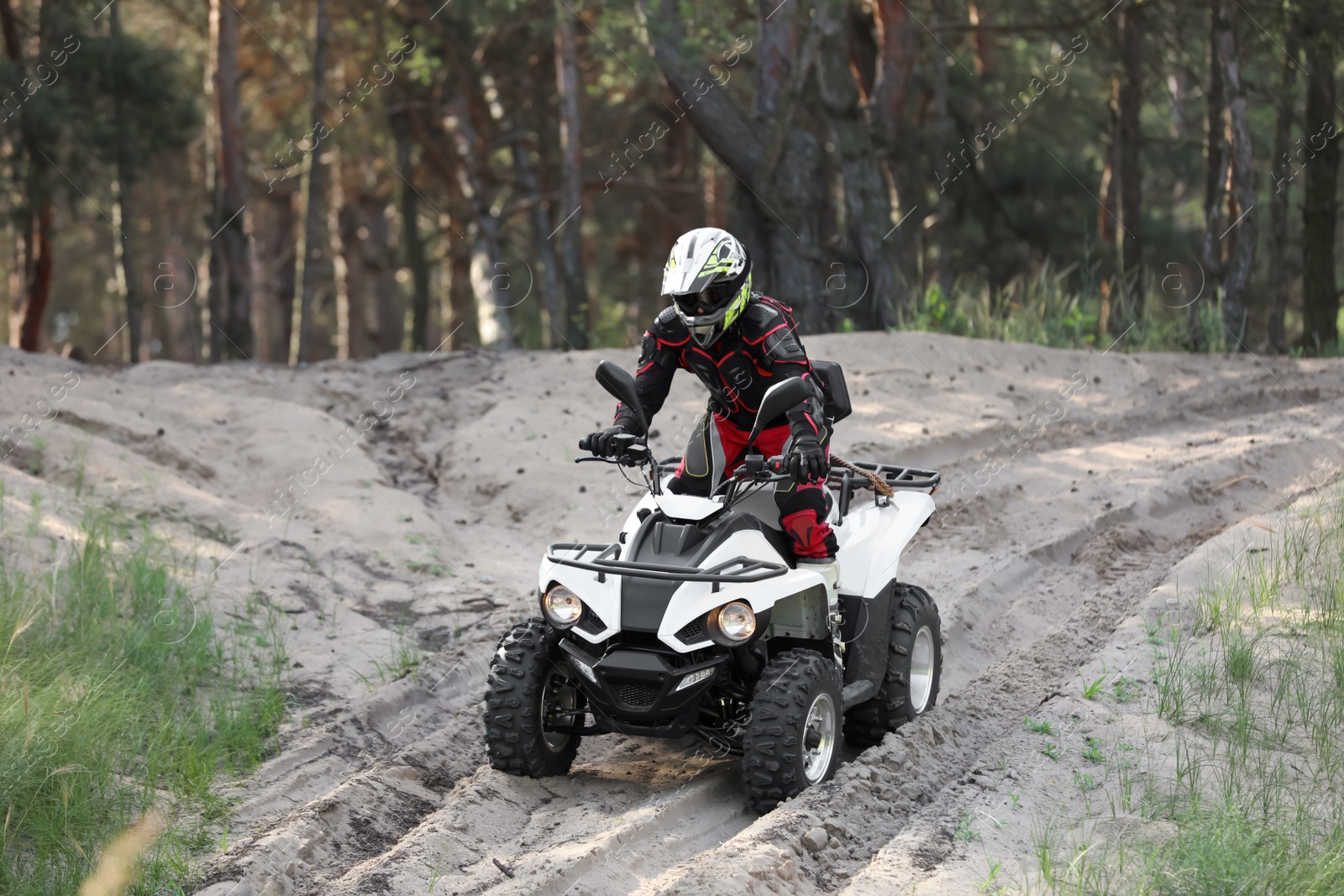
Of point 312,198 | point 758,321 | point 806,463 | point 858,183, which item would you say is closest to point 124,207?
point 312,198

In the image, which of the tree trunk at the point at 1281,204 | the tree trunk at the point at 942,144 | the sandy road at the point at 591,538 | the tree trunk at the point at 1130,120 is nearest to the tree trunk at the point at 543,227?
the tree trunk at the point at 942,144

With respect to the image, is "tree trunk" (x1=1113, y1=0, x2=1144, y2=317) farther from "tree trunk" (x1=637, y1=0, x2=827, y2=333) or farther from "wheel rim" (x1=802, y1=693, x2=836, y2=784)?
"wheel rim" (x1=802, y1=693, x2=836, y2=784)

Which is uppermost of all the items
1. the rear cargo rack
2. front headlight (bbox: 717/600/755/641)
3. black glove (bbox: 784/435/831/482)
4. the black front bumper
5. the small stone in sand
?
black glove (bbox: 784/435/831/482)

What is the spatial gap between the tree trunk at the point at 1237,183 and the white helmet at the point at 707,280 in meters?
11.2

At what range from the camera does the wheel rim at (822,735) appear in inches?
196

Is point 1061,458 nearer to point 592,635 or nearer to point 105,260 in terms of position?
point 592,635

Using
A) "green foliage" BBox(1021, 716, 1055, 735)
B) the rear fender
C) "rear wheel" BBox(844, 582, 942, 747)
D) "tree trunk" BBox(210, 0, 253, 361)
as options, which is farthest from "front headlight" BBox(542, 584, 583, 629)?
"tree trunk" BBox(210, 0, 253, 361)

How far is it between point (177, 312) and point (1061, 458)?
20757 millimetres

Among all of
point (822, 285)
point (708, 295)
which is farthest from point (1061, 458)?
point (708, 295)

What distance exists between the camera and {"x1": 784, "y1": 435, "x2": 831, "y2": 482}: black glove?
190 inches

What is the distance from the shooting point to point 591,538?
30.4ft

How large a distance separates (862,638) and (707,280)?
5.64 ft

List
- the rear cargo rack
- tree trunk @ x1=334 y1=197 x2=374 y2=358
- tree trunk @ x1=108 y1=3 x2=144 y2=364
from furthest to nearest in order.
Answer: tree trunk @ x1=334 y1=197 x2=374 y2=358 → tree trunk @ x1=108 y1=3 x2=144 y2=364 → the rear cargo rack

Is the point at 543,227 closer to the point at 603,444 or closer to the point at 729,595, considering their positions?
the point at 603,444
